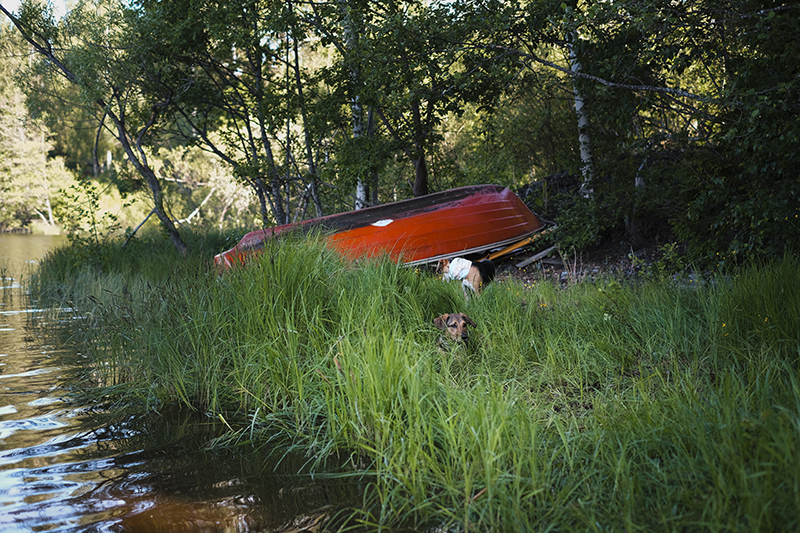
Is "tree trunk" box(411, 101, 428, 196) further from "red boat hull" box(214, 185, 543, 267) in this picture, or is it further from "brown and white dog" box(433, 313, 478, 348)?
"brown and white dog" box(433, 313, 478, 348)

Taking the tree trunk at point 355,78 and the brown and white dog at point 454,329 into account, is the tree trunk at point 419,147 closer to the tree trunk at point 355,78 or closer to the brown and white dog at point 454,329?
the tree trunk at point 355,78

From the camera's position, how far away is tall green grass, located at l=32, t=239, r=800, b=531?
188 centimetres

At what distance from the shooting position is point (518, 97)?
30.2 ft

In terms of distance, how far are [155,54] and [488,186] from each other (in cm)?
633

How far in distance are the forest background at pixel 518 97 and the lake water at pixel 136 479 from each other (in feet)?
13.6

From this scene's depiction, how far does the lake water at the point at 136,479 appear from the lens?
2236mm

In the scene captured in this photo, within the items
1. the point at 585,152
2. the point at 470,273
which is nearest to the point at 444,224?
the point at 585,152

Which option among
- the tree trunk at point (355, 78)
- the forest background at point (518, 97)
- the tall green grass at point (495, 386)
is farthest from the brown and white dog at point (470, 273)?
the tree trunk at point (355, 78)

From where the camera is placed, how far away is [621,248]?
789 cm

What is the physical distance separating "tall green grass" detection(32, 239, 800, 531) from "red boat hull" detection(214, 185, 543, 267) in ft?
9.77

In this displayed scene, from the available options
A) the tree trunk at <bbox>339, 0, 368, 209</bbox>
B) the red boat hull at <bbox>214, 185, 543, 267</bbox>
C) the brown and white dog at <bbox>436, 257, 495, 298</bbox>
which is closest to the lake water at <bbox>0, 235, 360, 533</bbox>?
the brown and white dog at <bbox>436, 257, 495, 298</bbox>

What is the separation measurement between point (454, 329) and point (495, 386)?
977mm

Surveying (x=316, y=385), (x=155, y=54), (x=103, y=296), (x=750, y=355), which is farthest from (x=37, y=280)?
(x=750, y=355)

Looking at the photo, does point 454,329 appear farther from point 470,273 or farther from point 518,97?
point 518,97
